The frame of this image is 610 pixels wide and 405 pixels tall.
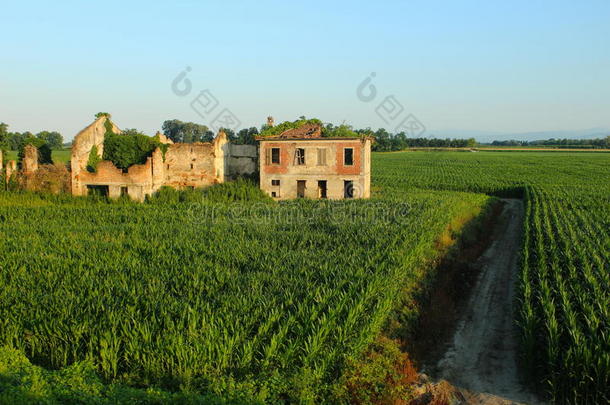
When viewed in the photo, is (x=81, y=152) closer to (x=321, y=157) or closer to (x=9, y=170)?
(x=9, y=170)

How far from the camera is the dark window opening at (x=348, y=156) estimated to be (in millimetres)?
33966

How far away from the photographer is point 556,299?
41.9 ft

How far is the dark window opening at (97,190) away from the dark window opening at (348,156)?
15.9m

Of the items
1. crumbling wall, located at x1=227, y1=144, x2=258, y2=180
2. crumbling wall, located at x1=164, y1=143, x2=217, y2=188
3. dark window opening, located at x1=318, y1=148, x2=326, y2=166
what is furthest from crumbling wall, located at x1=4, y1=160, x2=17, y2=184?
dark window opening, located at x1=318, y1=148, x2=326, y2=166

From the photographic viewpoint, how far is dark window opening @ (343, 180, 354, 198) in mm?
34438

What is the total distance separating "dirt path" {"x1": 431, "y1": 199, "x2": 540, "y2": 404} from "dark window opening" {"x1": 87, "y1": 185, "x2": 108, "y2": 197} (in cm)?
2416

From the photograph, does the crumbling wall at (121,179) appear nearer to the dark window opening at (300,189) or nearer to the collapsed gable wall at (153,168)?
the collapsed gable wall at (153,168)

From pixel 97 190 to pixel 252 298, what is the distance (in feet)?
82.9

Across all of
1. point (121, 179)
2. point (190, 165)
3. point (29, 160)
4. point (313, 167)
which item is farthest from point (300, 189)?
point (29, 160)

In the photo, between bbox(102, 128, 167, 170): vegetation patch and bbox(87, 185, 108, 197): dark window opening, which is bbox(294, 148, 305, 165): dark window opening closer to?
bbox(102, 128, 167, 170): vegetation patch

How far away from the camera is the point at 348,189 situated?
3469 cm

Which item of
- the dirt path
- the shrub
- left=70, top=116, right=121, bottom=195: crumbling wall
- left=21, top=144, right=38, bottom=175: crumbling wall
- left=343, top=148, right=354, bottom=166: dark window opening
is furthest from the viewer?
the shrub

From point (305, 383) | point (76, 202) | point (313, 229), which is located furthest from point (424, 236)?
point (76, 202)

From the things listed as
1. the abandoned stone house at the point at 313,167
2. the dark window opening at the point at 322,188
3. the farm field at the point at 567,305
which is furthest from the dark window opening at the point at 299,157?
the farm field at the point at 567,305
